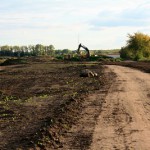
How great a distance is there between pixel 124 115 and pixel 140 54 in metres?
71.1

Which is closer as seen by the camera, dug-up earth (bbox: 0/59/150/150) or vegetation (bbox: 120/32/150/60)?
dug-up earth (bbox: 0/59/150/150)

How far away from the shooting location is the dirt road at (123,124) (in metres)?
10.6

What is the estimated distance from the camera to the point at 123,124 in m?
13.0

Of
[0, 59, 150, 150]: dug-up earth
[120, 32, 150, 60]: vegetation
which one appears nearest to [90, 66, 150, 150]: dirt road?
[0, 59, 150, 150]: dug-up earth

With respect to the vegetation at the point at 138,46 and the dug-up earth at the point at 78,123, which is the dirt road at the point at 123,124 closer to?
the dug-up earth at the point at 78,123

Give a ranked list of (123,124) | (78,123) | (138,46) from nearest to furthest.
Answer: (123,124) < (78,123) < (138,46)

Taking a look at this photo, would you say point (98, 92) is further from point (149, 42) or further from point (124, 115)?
point (149, 42)

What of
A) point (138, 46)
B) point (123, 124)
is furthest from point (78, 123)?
point (138, 46)

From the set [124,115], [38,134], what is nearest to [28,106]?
Result: [124,115]

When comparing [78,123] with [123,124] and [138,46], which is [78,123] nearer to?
[123,124]

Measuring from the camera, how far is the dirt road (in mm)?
10572

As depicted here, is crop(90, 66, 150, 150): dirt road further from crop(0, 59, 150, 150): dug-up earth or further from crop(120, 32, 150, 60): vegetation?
crop(120, 32, 150, 60): vegetation

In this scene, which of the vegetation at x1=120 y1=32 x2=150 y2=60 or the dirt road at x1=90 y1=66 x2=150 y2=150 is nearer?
the dirt road at x1=90 y1=66 x2=150 y2=150

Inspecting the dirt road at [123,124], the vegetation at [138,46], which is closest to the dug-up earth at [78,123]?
the dirt road at [123,124]
